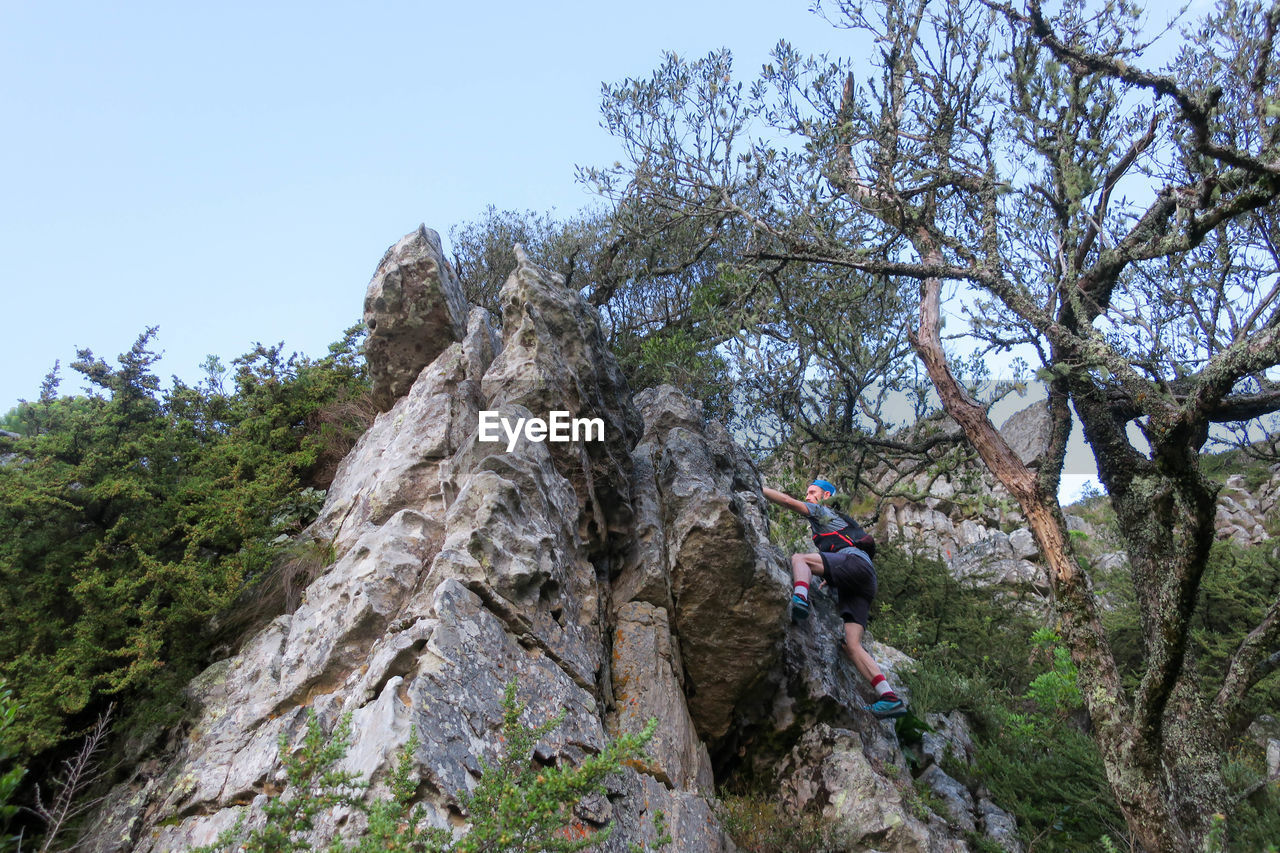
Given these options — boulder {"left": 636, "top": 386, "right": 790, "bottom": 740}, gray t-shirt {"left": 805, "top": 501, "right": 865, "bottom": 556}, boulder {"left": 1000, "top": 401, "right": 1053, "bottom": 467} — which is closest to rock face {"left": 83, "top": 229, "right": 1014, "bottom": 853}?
boulder {"left": 636, "top": 386, "right": 790, "bottom": 740}

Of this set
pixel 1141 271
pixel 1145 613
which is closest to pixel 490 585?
pixel 1145 613

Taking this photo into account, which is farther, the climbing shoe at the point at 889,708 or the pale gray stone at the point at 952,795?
the climbing shoe at the point at 889,708

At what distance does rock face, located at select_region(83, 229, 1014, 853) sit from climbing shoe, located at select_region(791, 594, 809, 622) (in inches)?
11.6

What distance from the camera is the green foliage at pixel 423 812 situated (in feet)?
13.1

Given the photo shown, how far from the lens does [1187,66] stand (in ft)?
32.5

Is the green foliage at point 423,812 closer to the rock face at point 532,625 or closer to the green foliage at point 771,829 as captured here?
the rock face at point 532,625

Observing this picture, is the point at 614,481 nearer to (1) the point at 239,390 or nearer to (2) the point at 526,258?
(2) the point at 526,258

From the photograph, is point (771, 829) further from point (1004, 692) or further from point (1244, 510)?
point (1244, 510)

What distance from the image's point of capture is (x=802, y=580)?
10078 millimetres

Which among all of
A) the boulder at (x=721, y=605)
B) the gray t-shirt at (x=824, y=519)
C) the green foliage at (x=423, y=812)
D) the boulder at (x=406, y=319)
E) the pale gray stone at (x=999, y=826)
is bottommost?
the pale gray stone at (x=999, y=826)

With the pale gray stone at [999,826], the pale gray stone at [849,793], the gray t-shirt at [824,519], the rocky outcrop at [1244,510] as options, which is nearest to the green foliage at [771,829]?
the pale gray stone at [849,793]

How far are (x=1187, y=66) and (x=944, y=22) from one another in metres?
3.16

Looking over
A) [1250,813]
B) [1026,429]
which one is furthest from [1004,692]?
[1026,429]

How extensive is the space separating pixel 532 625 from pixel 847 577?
4955 millimetres
